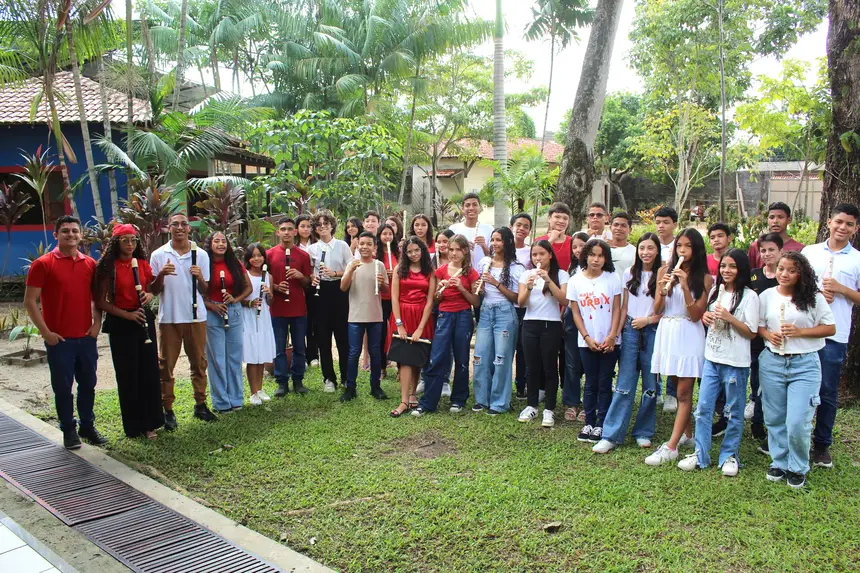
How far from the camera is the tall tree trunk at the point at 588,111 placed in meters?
10.2

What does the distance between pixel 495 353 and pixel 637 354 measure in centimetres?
139

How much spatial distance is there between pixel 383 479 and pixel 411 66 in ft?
57.0

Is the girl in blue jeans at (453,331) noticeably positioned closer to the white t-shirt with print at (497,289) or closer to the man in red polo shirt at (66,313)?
the white t-shirt with print at (497,289)

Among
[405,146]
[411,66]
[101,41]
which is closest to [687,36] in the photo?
[411,66]

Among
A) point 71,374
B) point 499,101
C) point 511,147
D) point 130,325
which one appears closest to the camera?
point 71,374

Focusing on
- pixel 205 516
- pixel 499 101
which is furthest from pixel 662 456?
pixel 499 101

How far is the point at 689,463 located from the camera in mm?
4715

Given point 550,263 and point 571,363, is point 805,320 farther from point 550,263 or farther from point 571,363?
point 550,263

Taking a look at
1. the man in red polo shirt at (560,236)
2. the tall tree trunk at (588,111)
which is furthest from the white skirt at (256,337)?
the tall tree trunk at (588,111)

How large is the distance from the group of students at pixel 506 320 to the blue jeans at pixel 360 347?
2 cm

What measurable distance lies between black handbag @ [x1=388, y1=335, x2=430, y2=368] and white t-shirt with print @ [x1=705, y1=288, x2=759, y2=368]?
2550mm

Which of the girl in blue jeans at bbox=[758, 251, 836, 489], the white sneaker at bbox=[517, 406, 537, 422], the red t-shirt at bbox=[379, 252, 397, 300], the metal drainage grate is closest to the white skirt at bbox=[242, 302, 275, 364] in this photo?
the red t-shirt at bbox=[379, 252, 397, 300]

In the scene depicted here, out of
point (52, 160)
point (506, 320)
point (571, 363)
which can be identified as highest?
point (52, 160)

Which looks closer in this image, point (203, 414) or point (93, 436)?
point (93, 436)
